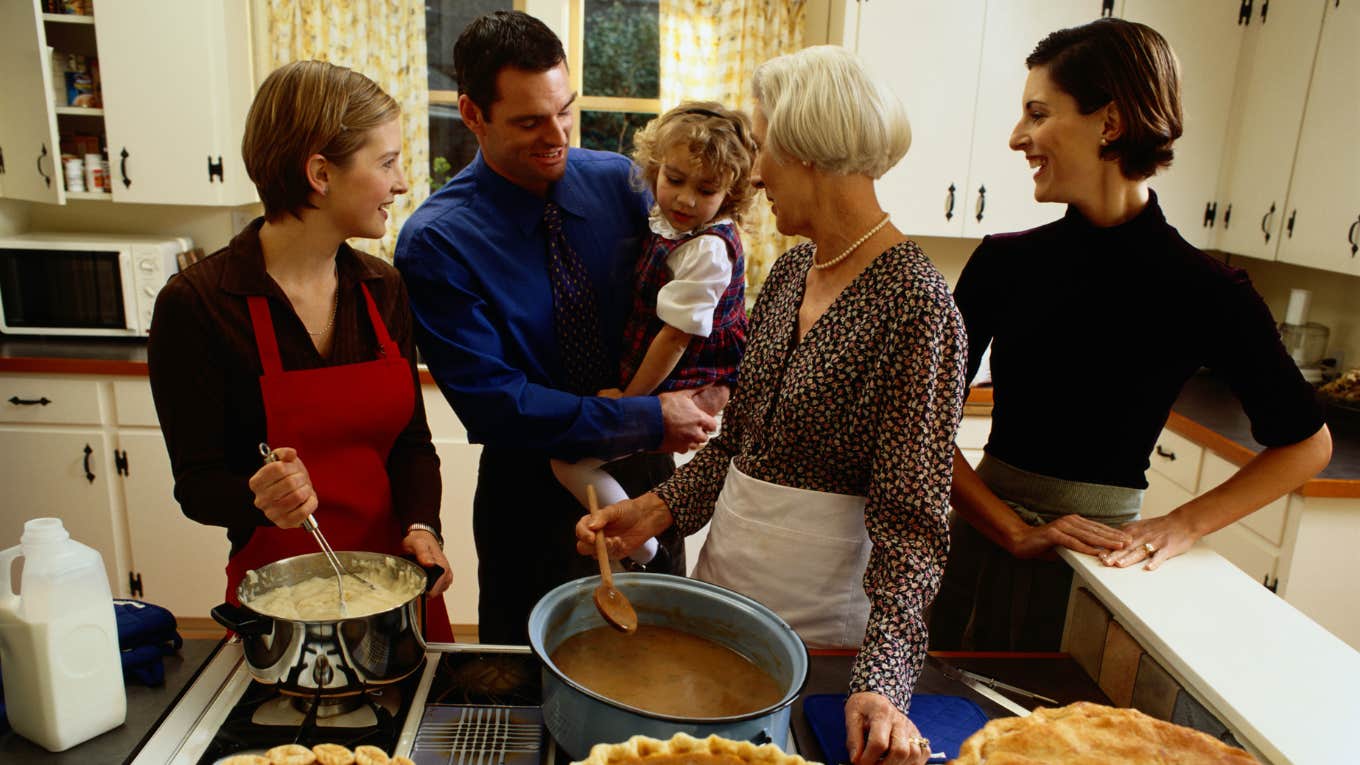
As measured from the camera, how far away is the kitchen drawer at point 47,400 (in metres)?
2.82

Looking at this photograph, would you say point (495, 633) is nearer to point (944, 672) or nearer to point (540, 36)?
point (944, 672)

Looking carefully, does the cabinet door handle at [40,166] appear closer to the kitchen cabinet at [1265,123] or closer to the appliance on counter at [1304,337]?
the kitchen cabinet at [1265,123]

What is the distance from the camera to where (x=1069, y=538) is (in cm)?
139

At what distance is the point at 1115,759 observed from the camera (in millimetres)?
858

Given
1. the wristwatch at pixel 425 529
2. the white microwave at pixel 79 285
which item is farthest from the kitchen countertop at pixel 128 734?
the white microwave at pixel 79 285

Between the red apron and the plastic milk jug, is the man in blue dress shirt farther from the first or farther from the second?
the plastic milk jug

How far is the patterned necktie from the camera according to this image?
1801 millimetres

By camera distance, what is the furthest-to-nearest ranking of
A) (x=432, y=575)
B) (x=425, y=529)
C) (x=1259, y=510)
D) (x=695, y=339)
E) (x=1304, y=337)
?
(x=1304, y=337), (x=1259, y=510), (x=695, y=339), (x=425, y=529), (x=432, y=575)

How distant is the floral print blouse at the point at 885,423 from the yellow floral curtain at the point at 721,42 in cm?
222

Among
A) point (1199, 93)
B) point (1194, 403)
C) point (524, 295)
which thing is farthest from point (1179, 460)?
point (524, 295)

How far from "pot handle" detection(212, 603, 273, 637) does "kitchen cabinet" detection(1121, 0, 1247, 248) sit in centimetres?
317

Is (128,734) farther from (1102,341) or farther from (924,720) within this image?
(1102,341)

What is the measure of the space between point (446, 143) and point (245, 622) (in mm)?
2887

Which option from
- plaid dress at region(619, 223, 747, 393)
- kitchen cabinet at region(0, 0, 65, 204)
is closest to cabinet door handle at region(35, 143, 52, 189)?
kitchen cabinet at region(0, 0, 65, 204)
